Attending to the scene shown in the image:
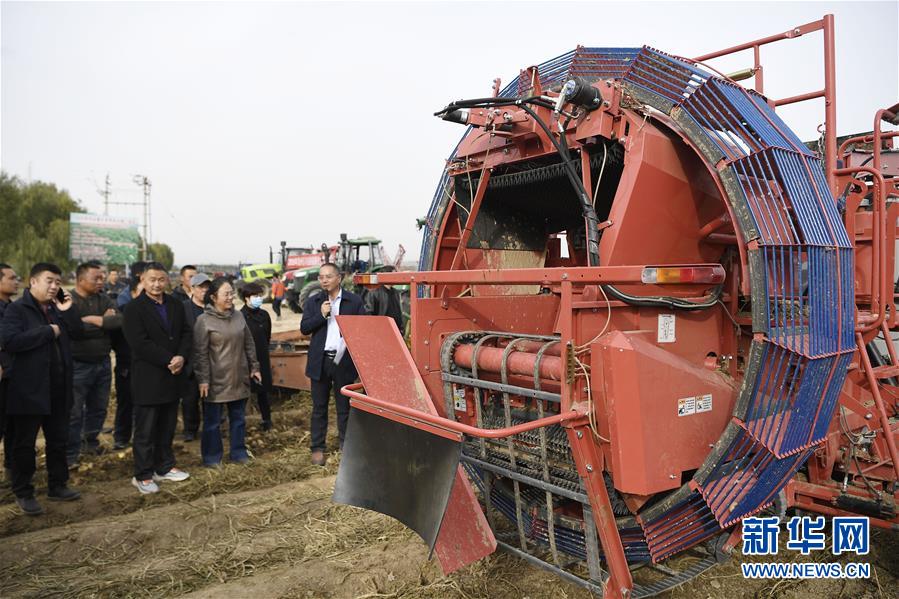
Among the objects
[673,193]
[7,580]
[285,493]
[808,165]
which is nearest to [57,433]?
[7,580]

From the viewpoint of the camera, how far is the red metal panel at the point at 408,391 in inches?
112

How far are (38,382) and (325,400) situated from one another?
6.77ft

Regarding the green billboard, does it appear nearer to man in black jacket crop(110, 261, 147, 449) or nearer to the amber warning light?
man in black jacket crop(110, 261, 147, 449)

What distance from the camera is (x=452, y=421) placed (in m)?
2.57

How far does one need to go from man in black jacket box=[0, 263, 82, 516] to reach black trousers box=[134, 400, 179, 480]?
18.6 inches

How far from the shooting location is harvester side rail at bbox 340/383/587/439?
2.25 metres

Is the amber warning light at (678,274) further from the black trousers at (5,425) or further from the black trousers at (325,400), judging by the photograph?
the black trousers at (5,425)

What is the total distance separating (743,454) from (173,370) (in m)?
4.03

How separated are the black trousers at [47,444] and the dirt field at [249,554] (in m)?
0.19

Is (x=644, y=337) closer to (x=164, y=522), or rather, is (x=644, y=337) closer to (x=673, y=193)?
(x=673, y=193)

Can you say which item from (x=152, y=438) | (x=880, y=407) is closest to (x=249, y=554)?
(x=152, y=438)

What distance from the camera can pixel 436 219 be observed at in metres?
3.95

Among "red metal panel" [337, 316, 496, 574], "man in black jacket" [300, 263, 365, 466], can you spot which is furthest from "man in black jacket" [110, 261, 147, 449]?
"red metal panel" [337, 316, 496, 574]

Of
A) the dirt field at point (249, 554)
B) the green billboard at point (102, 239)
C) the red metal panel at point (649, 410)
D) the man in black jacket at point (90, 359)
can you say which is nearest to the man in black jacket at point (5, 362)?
the dirt field at point (249, 554)
